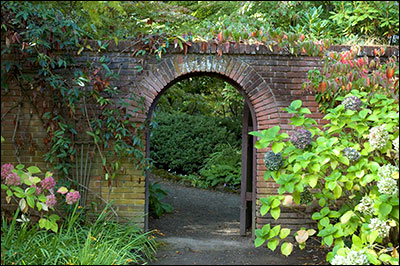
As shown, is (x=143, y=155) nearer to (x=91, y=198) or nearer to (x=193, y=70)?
(x=91, y=198)

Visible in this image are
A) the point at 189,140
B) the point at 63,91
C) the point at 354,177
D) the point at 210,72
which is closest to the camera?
the point at 354,177

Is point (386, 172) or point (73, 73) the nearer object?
point (386, 172)

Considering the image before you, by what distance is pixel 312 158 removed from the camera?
173 inches

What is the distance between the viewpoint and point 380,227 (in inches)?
165

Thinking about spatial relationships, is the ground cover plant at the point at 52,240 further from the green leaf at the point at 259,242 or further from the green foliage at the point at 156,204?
the green foliage at the point at 156,204

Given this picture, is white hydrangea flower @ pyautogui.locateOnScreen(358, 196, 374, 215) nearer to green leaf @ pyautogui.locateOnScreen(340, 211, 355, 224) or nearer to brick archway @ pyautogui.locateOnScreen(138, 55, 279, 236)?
green leaf @ pyautogui.locateOnScreen(340, 211, 355, 224)

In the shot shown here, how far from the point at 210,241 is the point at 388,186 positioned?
8.97ft

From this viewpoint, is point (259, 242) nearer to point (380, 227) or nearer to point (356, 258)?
point (356, 258)

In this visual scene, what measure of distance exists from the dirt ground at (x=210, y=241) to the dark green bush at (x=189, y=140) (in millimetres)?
2873

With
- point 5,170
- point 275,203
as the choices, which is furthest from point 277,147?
point 5,170

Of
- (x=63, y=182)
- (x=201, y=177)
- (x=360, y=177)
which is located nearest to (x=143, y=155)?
(x=63, y=182)

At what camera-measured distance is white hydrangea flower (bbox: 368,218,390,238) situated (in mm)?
4164

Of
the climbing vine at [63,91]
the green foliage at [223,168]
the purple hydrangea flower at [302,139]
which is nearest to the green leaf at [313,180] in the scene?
the purple hydrangea flower at [302,139]

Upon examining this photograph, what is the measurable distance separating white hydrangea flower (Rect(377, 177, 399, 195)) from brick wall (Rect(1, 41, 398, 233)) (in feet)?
6.26
